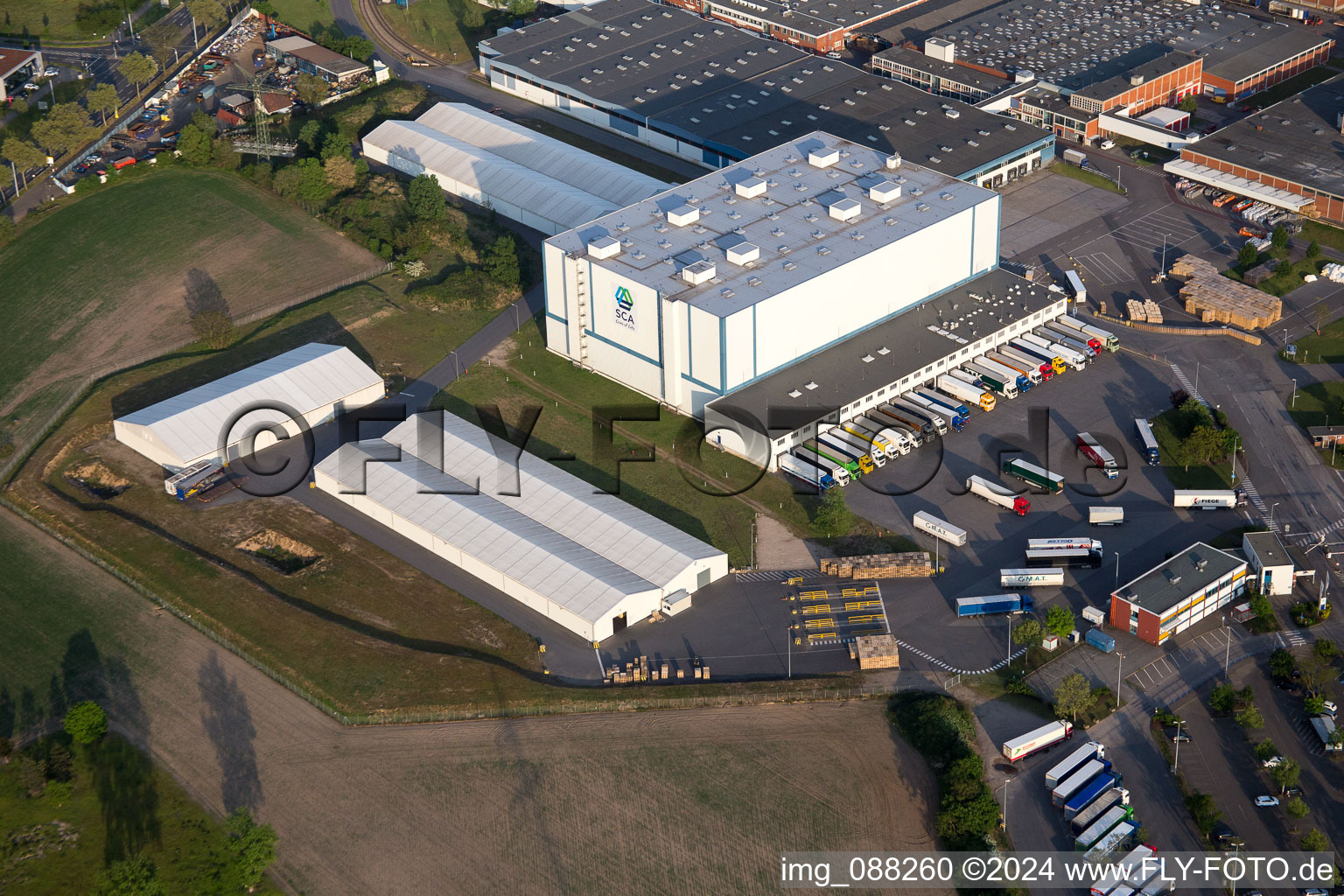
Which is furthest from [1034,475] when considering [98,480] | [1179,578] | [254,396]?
[98,480]

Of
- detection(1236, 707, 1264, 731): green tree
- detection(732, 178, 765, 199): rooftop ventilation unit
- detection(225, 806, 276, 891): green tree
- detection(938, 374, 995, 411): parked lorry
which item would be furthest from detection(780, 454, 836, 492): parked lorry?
detection(225, 806, 276, 891): green tree

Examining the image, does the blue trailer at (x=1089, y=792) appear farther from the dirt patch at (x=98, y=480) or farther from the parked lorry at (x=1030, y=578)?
the dirt patch at (x=98, y=480)

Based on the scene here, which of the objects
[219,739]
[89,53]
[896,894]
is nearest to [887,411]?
[896,894]

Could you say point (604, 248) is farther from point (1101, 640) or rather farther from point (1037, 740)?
point (1037, 740)

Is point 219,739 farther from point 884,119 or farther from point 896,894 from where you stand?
point 884,119

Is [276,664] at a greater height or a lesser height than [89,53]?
lesser

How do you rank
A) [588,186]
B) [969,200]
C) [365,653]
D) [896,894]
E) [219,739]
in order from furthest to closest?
[588,186], [969,200], [365,653], [219,739], [896,894]

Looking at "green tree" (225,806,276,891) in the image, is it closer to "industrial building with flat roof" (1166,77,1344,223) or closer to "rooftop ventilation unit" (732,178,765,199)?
"rooftop ventilation unit" (732,178,765,199)
